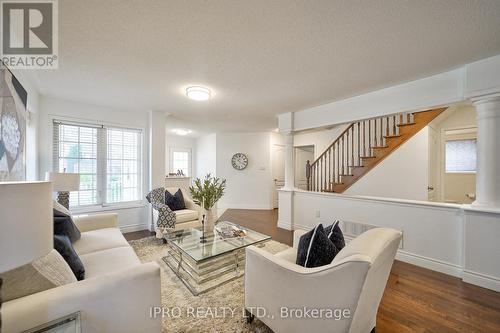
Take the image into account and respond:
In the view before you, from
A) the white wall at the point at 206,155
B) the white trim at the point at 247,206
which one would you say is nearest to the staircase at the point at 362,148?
the white trim at the point at 247,206

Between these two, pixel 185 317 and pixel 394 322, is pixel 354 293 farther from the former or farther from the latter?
pixel 185 317

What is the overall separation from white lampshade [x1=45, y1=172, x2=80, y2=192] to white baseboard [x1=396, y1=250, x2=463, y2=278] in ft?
14.4

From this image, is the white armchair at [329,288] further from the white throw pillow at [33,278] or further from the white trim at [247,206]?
the white trim at [247,206]

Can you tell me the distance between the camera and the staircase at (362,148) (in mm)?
3844

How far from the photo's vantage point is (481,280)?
2.16 metres

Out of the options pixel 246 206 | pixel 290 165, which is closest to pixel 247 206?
pixel 246 206

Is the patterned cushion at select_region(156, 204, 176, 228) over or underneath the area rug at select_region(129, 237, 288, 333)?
over

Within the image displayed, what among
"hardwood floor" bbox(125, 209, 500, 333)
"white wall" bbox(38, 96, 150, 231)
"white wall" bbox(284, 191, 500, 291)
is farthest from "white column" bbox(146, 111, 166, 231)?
"hardwood floor" bbox(125, 209, 500, 333)

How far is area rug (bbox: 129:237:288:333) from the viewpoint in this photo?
1593 millimetres

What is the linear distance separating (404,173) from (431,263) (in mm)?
1949

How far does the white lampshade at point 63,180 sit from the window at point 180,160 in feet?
15.5

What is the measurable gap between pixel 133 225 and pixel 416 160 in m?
5.59

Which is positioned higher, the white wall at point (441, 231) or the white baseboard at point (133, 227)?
the white wall at point (441, 231)

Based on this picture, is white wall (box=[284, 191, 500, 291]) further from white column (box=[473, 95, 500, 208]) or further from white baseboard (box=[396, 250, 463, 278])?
white column (box=[473, 95, 500, 208])
